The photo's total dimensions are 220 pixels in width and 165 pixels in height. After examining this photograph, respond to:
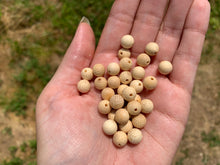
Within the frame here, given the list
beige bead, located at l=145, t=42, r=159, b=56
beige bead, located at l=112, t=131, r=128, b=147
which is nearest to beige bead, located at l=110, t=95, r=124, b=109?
beige bead, located at l=112, t=131, r=128, b=147

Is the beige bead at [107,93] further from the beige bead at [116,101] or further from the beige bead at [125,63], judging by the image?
the beige bead at [125,63]

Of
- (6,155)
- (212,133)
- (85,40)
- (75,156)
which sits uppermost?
(85,40)

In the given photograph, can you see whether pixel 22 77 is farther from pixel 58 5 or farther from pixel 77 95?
pixel 77 95

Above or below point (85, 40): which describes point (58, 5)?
below

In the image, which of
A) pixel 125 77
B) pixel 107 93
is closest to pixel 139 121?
pixel 107 93

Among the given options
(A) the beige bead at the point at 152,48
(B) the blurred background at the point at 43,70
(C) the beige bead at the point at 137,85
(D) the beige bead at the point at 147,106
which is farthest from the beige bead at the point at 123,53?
(B) the blurred background at the point at 43,70

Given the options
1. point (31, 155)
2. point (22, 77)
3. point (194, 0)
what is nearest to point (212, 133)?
point (194, 0)

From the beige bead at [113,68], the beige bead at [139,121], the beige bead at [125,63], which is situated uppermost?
the beige bead at [125,63]
